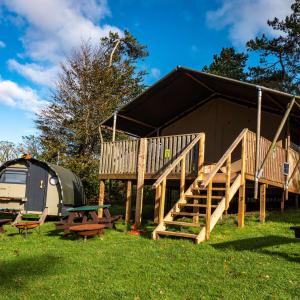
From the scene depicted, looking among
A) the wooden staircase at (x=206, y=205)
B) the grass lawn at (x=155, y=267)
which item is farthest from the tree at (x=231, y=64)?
the grass lawn at (x=155, y=267)

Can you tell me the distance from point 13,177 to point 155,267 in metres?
10.1

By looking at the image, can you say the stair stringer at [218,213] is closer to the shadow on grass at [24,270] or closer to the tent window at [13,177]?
the shadow on grass at [24,270]

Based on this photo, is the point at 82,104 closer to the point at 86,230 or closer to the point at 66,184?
the point at 66,184

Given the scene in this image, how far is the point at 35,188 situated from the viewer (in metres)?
14.5

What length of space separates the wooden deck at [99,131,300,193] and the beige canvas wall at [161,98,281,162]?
1400 mm

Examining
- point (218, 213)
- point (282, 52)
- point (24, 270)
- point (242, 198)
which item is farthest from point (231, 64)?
point (24, 270)

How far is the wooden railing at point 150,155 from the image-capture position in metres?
11.2

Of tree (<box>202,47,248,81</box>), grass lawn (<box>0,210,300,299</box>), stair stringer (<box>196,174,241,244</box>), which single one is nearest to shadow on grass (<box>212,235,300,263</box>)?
grass lawn (<box>0,210,300,299</box>)

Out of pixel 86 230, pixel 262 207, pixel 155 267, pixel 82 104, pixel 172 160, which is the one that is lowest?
pixel 155 267

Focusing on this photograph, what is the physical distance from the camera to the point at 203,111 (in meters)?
14.9

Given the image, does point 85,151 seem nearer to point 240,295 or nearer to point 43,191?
point 43,191

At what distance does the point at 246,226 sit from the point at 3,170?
32.1ft

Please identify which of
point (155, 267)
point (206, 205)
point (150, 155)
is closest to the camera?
point (155, 267)

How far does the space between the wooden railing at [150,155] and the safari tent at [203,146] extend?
29mm
